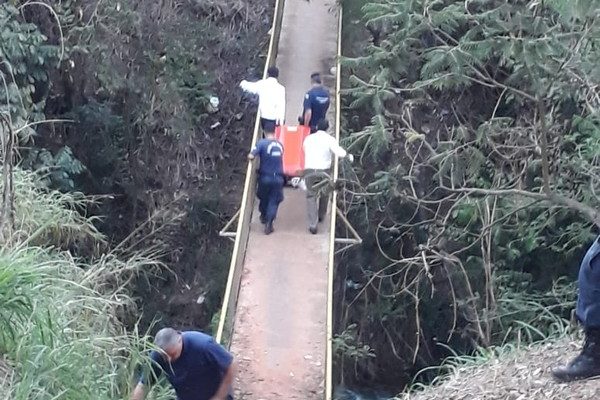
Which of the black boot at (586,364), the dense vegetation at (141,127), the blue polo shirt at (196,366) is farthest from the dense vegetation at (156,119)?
the black boot at (586,364)

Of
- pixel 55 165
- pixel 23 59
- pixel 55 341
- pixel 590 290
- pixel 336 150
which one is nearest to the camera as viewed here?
pixel 590 290

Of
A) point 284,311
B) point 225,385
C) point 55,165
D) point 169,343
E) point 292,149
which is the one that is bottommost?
point 284,311

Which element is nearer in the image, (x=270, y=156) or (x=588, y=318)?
(x=588, y=318)

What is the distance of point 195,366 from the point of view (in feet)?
18.4

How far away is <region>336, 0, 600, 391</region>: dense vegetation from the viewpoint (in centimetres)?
681

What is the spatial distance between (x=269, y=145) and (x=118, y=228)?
560cm

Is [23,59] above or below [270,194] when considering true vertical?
above

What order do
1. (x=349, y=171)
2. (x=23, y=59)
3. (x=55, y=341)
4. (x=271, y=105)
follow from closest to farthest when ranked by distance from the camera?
(x=55, y=341), (x=271, y=105), (x=349, y=171), (x=23, y=59)

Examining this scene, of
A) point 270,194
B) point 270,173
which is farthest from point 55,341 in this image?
point 270,194

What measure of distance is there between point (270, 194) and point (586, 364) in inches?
200

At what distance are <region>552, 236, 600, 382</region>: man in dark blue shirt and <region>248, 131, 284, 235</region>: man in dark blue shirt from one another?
4.75 m

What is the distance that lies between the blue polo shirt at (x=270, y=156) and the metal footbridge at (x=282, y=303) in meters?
0.48

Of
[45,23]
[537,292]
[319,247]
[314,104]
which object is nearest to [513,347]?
[319,247]

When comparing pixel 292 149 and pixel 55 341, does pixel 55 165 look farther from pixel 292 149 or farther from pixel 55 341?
pixel 55 341
